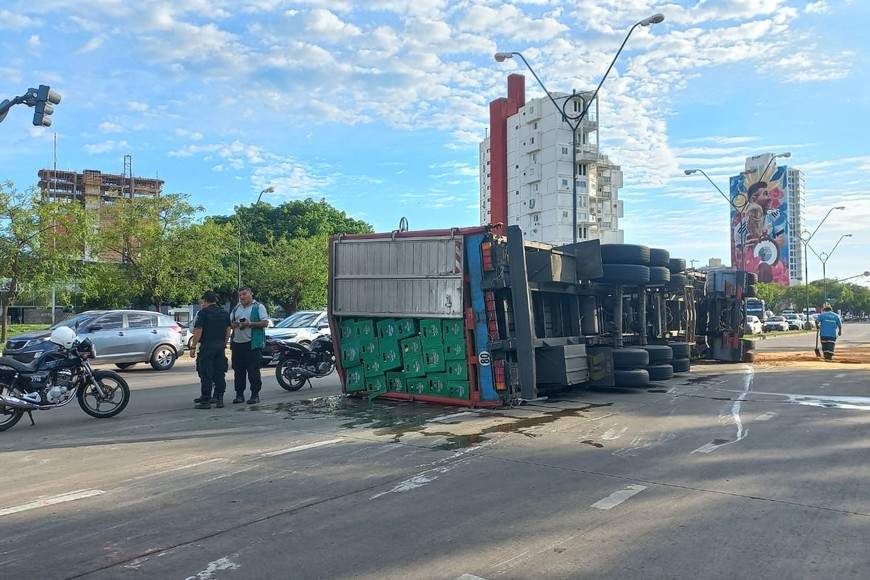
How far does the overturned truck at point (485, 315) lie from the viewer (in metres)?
9.34

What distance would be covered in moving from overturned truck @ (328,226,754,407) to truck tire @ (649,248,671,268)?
0.07ft

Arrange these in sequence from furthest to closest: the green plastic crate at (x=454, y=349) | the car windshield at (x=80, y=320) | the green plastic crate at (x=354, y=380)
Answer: the car windshield at (x=80, y=320) < the green plastic crate at (x=354, y=380) < the green plastic crate at (x=454, y=349)

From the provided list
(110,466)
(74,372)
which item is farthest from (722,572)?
(74,372)

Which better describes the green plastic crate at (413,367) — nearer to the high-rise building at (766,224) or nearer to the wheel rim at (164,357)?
the wheel rim at (164,357)

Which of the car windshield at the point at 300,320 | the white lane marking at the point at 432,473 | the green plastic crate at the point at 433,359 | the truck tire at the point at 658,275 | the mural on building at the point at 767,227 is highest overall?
the mural on building at the point at 767,227

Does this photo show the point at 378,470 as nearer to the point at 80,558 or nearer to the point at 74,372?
the point at 80,558

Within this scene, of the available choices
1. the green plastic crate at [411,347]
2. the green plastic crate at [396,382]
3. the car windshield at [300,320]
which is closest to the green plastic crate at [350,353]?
the green plastic crate at [396,382]

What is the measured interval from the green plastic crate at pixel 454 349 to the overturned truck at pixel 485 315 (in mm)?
18

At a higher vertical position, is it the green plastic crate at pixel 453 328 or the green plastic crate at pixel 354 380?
the green plastic crate at pixel 453 328

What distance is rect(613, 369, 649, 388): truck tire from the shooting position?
38.1ft

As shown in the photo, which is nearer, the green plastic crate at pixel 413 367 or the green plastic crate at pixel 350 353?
the green plastic crate at pixel 413 367

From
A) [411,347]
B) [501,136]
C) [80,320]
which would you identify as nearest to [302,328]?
[80,320]

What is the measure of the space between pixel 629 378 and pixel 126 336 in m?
12.6

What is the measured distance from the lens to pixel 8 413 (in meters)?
8.20
